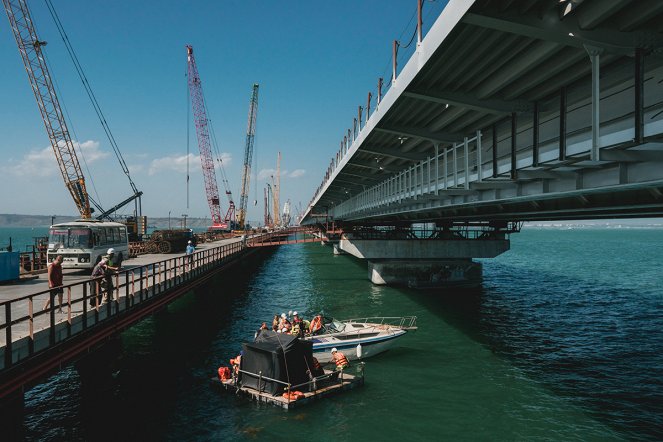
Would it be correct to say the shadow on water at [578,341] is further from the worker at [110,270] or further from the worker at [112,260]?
the worker at [112,260]

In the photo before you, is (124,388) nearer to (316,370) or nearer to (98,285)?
(98,285)

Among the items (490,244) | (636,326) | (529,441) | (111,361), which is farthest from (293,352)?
(490,244)

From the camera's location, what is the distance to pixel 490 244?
4569 cm

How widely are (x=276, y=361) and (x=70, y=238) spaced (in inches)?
737

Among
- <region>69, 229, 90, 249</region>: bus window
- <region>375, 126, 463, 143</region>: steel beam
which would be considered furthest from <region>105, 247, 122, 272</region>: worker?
<region>375, 126, 463, 143</region>: steel beam

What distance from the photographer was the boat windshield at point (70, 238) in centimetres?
2769

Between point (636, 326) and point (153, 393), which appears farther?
point (636, 326)

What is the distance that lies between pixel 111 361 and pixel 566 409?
17538 millimetres

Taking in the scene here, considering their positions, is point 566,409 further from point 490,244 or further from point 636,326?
point 490,244

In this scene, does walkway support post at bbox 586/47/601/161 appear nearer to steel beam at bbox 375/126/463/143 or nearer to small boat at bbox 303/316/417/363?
steel beam at bbox 375/126/463/143

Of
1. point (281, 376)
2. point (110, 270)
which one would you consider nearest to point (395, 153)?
point (281, 376)

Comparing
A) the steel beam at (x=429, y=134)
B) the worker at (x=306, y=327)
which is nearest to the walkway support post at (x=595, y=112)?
the steel beam at (x=429, y=134)

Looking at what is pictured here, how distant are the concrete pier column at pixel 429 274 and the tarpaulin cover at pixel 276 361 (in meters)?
28.0

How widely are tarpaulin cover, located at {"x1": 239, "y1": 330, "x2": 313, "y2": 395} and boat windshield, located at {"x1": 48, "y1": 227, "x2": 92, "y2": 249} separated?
53.9ft
